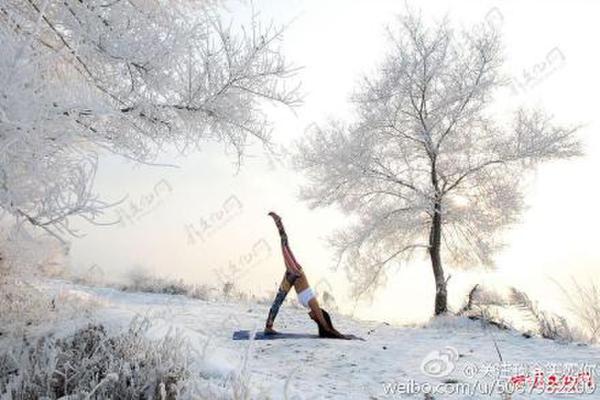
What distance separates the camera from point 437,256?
15.0m

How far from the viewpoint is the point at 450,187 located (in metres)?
15.0

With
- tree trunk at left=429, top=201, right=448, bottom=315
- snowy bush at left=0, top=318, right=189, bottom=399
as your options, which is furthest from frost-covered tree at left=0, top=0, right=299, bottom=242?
tree trunk at left=429, top=201, right=448, bottom=315

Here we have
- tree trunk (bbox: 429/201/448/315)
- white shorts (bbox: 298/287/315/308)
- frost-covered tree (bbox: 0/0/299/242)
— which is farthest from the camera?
tree trunk (bbox: 429/201/448/315)

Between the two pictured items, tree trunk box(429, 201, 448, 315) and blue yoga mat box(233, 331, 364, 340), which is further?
tree trunk box(429, 201, 448, 315)

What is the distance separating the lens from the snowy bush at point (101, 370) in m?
Answer: 3.77

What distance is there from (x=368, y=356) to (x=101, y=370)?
4376 mm

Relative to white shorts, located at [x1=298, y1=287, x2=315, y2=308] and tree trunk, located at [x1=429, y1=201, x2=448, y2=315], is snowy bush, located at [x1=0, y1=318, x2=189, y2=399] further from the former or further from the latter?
tree trunk, located at [x1=429, y1=201, x2=448, y2=315]

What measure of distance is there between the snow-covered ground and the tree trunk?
203 centimetres


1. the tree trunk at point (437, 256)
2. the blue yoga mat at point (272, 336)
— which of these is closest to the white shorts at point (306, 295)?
the blue yoga mat at point (272, 336)

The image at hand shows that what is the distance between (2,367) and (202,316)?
6.87 meters

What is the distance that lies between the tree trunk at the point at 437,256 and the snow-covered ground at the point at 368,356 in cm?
203

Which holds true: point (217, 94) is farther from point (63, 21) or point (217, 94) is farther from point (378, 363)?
point (378, 363)

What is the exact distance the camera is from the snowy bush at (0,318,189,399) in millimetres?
3768

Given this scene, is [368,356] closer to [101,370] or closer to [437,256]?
[101,370]
